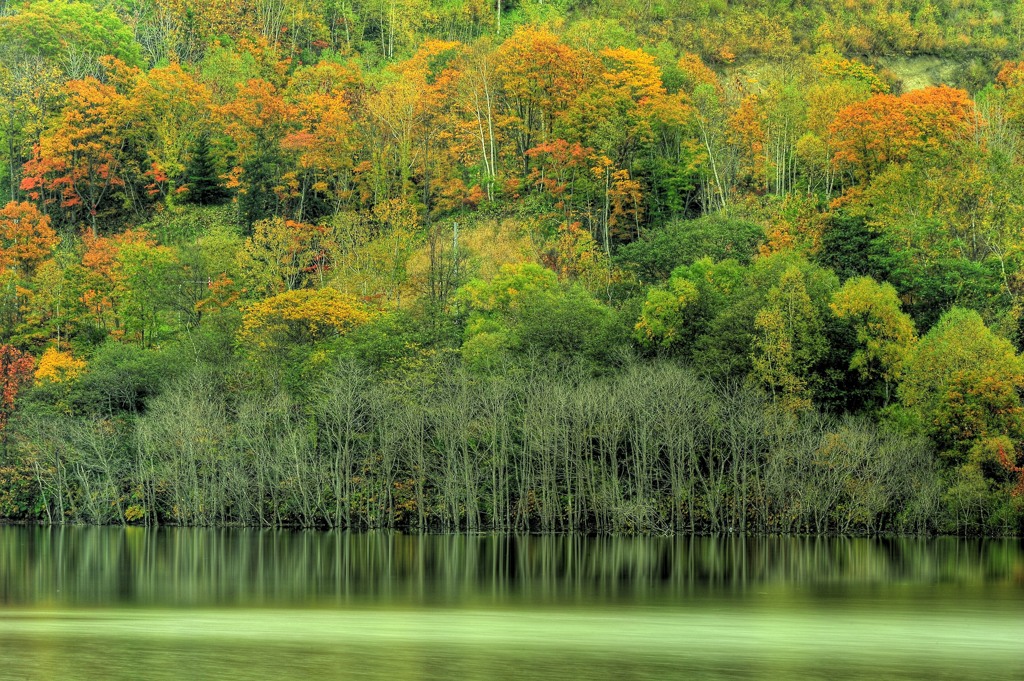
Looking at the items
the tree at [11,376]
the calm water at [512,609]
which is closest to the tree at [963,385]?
the calm water at [512,609]

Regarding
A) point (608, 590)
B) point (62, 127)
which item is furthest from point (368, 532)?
point (62, 127)

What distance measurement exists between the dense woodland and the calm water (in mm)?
6933

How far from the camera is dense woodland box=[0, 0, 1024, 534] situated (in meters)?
71.1

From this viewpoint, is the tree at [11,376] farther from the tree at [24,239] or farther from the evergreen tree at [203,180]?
the evergreen tree at [203,180]

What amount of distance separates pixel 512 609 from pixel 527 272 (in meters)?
41.8

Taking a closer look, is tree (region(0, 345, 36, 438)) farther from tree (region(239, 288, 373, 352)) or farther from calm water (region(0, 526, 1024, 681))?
calm water (region(0, 526, 1024, 681))

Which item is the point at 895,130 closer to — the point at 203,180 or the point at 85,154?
the point at 203,180

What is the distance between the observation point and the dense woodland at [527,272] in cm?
7106

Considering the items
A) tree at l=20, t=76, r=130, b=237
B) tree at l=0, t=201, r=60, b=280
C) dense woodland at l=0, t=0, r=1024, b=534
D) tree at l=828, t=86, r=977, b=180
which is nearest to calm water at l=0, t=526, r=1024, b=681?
dense woodland at l=0, t=0, r=1024, b=534

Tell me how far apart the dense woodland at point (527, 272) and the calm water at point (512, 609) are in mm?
6933

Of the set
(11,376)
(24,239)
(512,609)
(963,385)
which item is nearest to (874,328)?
(963,385)

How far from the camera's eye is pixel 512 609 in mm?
42688

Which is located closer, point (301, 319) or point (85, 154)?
point (301, 319)

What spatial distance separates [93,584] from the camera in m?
48.6
